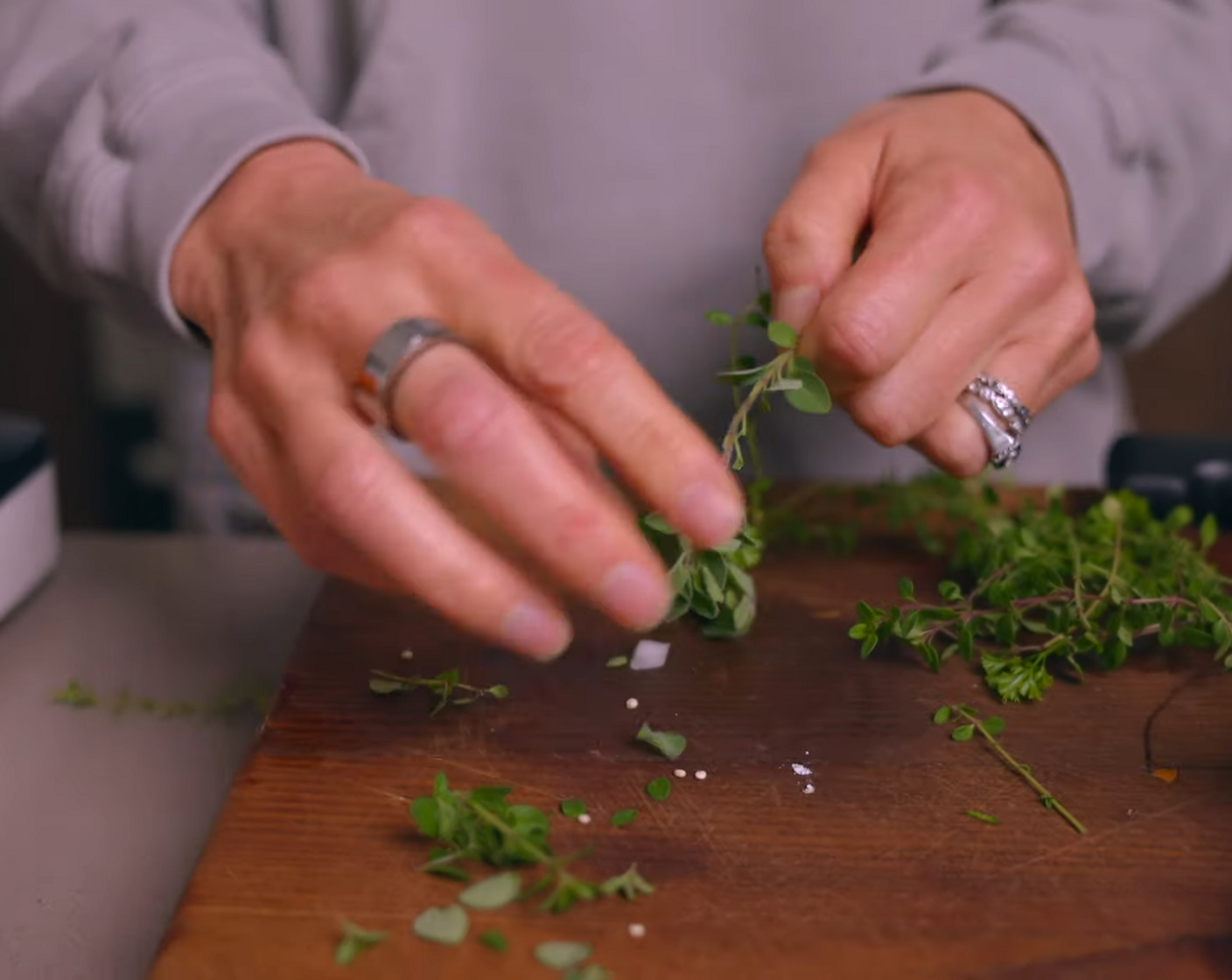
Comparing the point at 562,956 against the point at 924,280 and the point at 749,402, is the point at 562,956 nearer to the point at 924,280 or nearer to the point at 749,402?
the point at 749,402

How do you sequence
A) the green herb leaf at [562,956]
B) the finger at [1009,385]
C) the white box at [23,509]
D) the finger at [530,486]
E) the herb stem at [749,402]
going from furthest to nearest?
the white box at [23,509] → the finger at [1009,385] → the herb stem at [749,402] → the finger at [530,486] → the green herb leaf at [562,956]

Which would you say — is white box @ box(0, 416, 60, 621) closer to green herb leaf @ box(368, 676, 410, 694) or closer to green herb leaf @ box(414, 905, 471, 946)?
green herb leaf @ box(368, 676, 410, 694)

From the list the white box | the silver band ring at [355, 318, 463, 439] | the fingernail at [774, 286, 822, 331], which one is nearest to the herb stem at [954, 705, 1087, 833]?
the fingernail at [774, 286, 822, 331]

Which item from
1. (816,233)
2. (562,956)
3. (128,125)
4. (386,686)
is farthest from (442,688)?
(128,125)

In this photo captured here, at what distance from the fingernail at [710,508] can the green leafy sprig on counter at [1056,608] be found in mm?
168

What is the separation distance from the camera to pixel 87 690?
3.16ft

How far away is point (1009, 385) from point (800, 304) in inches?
6.9

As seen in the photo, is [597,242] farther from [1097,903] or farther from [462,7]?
[1097,903]

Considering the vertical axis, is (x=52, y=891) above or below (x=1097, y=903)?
below

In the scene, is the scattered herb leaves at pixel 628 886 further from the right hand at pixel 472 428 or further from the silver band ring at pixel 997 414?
the silver band ring at pixel 997 414

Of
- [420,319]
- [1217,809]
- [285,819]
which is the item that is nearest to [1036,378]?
[1217,809]

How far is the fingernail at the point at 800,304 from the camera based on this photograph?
0.85m

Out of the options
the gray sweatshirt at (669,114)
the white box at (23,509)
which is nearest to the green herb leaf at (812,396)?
the gray sweatshirt at (669,114)

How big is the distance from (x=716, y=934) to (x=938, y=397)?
413mm
